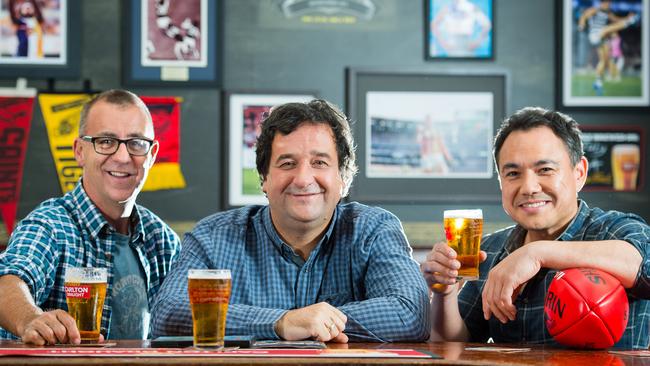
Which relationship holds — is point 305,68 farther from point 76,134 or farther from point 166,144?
point 76,134

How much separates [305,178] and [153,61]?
217cm

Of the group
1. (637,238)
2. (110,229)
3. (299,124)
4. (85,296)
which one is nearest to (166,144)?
(110,229)

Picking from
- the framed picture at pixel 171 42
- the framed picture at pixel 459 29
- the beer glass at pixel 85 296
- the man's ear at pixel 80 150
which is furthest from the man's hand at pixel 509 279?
the framed picture at pixel 171 42

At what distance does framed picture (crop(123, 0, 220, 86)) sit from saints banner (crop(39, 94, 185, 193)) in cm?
14

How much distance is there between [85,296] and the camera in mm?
2088

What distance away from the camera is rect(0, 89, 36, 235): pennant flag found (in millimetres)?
4184

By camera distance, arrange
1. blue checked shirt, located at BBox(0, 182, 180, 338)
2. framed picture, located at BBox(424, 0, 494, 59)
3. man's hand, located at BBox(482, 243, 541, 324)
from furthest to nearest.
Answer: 1. framed picture, located at BBox(424, 0, 494, 59)
2. blue checked shirt, located at BBox(0, 182, 180, 338)
3. man's hand, located at BBox(482, 243, 541, 324)

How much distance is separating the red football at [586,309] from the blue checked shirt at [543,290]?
0.56ft

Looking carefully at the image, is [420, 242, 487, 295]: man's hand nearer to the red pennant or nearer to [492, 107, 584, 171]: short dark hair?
[492, 107, 584, 171]: short dark hair

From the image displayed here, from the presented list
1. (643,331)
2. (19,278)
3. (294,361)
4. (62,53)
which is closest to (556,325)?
(643,331)

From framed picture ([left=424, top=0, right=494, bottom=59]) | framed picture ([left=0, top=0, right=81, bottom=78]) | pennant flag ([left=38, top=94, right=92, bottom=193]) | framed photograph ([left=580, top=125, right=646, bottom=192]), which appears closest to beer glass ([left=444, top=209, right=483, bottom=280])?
framed picture ([left=424, top=0, right=494, bottom=59])

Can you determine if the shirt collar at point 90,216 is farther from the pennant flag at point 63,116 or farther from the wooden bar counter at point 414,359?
the pennant flag at point 63,116

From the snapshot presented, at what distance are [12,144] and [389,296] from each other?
2.66m

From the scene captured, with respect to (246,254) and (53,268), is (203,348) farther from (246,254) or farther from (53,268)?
(53,268)
